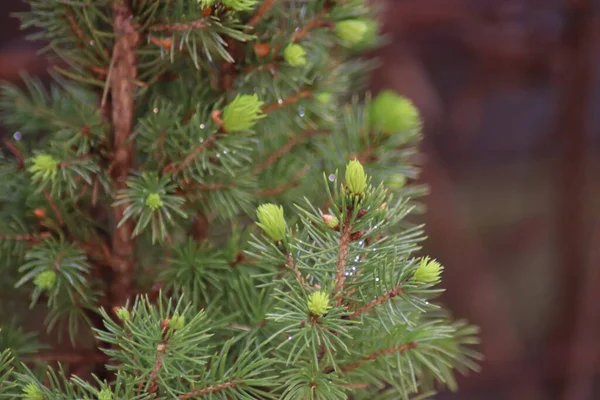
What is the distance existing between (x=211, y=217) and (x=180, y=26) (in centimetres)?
13

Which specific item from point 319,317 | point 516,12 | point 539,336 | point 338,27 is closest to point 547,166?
point 539,336

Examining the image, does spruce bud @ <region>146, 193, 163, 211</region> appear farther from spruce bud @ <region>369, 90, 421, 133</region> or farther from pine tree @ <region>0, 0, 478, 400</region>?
spruce bud @ <region>369, 90, 421, 133</region>

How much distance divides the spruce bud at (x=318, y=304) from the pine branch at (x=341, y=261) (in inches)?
0.6

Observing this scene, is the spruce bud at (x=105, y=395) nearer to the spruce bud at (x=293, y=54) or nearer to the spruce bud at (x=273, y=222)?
the spruce bud at (x=273, y=222)

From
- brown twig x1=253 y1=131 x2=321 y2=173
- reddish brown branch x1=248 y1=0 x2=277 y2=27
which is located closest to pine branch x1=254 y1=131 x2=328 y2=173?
brown twig x1=253 y1=131 x2=321 y2=173

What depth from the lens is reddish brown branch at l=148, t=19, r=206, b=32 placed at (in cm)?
39

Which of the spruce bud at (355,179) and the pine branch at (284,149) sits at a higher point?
the spruce bud at (355,179)

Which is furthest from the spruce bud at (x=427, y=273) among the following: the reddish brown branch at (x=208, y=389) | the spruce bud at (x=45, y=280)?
the spruce bud at (x=45, y=280)

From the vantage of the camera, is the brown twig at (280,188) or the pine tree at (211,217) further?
the brown twig at (280,188)

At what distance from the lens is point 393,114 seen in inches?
19.1

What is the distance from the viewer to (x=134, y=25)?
414 mm

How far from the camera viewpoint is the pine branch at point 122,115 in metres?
0.42

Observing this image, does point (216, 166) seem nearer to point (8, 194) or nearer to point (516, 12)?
point (8, 194)

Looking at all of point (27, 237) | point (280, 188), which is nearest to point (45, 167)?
point (27, 237)
